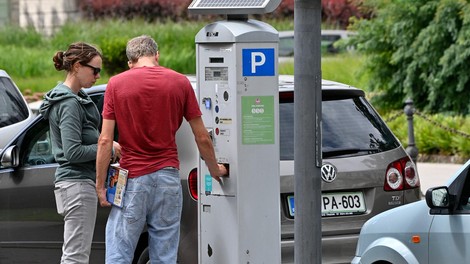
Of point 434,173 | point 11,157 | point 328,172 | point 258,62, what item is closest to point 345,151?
point 328,172

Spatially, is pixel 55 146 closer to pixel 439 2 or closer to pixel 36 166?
pixel 36 166

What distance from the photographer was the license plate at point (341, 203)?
26.8ft

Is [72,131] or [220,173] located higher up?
[72,131]

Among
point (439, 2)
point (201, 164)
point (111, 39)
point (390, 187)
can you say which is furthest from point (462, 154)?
point (111, 39)

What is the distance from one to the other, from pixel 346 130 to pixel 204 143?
1.66 meters

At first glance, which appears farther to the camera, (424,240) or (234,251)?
(234,251)

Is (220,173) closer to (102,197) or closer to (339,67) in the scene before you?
(102,197)

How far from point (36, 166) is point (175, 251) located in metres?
1.97

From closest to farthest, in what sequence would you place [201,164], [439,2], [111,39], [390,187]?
[201,164], [390,187], [439,2], [111,39]

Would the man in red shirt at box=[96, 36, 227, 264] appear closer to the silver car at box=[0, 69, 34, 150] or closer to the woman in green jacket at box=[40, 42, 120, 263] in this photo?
the woman in green jacket at box=[40, 42, 120, 263]

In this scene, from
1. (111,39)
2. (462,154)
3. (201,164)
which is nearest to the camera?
(201,164)

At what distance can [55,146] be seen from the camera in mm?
7531

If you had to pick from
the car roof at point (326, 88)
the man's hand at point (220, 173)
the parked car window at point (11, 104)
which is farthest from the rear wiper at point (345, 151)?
the parked car window at point (11, 104)

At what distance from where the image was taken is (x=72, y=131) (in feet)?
24.1
